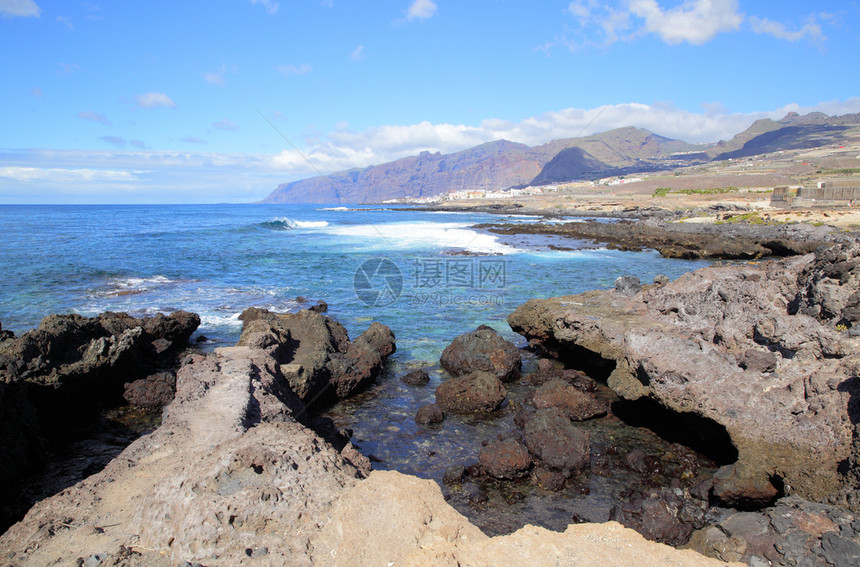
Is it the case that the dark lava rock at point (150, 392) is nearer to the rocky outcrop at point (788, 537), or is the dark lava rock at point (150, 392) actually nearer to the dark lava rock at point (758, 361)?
the rocky outcrop at point (788, 537)

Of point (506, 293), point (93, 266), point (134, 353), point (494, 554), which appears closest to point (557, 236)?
point (506, 293)

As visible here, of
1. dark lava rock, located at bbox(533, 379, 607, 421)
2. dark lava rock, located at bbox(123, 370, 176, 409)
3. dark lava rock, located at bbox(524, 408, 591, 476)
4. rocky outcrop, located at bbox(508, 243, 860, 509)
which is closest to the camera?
rocky outcrop, located at bbox(508, 243, 860, 509)

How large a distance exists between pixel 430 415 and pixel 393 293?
12.1 metres

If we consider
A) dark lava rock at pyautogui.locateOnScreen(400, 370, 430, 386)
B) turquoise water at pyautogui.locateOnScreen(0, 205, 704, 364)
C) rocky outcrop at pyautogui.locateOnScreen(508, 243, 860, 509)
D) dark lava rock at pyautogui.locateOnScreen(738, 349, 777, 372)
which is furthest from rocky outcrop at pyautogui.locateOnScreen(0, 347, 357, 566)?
turquoise water at pyautogui.locateOnScreen(0, 205, 704, 364)

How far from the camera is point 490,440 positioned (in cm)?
787

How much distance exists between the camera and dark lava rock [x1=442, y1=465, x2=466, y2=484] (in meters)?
6.65

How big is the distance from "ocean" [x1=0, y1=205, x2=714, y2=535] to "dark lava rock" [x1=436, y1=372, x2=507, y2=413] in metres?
0.29

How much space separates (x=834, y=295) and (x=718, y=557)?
4798 millimetres

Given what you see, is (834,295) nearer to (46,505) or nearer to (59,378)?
(46,505)

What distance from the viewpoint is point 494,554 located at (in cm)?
376

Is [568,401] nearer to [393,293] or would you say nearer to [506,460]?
[506,460]

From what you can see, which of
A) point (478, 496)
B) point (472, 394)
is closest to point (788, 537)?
point (478, 496)

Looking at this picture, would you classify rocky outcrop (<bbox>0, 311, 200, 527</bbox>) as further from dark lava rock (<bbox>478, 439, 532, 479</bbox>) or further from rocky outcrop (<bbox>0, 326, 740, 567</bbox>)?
dark lava rock (<bbox>478, 439, 532, 479</bbox>)

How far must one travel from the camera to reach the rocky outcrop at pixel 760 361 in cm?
544
